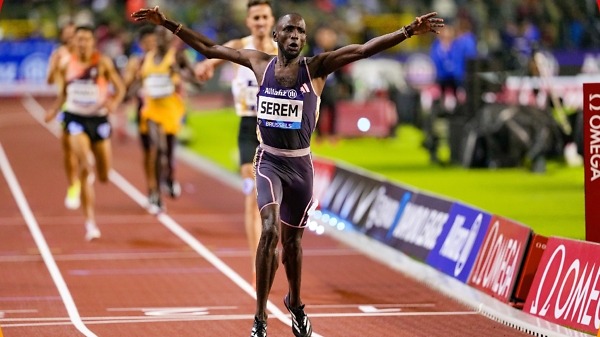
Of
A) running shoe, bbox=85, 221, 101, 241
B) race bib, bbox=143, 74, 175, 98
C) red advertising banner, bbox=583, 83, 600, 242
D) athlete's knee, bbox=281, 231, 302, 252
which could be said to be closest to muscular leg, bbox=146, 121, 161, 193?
race bib, bbox=143, 74, 175, 98

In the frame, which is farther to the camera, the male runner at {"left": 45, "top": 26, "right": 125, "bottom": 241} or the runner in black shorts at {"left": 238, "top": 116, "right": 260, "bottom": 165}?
the male runner at {"left": 45, "top": 26, "right": 125, "bottom": 241}

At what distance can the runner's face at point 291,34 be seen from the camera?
9.57 metres

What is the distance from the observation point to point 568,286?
400 inches

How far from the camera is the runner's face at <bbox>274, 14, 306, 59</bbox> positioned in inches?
377

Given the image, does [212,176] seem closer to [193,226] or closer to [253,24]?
[193,226]

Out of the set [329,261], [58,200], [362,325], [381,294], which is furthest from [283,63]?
[58,200]

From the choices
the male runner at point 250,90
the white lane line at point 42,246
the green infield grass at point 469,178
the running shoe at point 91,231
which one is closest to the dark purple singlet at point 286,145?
the white lane line at point 42,246

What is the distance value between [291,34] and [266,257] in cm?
160

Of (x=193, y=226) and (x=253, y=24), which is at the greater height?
(x=253, y=24)

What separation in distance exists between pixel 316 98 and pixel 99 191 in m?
13.2

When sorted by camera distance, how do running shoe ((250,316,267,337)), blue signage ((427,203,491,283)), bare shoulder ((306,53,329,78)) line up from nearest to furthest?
running shoe ((250,316,267,337)), bare shoulder ((306,53,329,78)), blue signage ((427,203,491,283))

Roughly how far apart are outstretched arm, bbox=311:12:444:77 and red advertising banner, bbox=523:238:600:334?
2129mm

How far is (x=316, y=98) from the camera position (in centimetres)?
977

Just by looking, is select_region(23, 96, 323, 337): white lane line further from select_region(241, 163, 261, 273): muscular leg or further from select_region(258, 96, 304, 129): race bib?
select_region(258, 96, 304, 129): race bib
